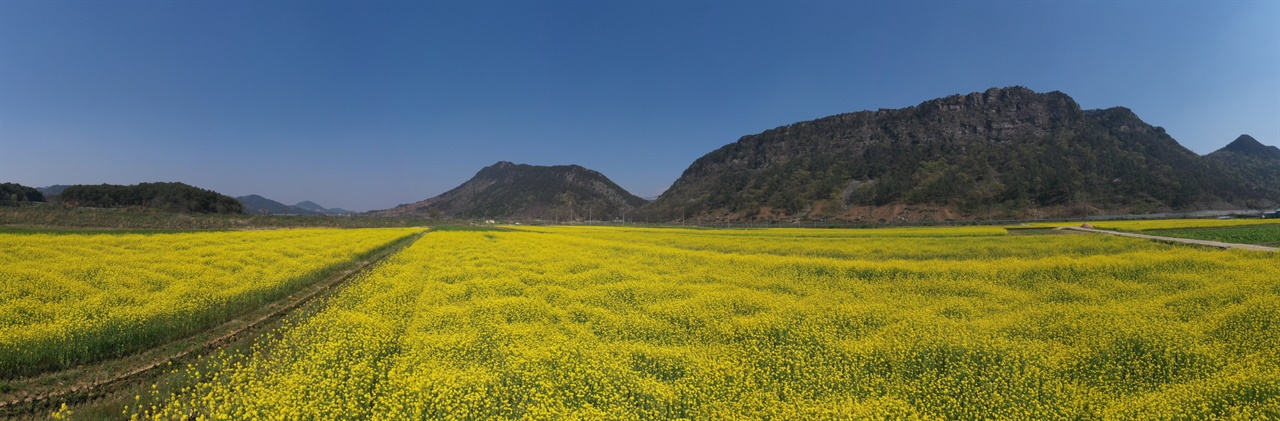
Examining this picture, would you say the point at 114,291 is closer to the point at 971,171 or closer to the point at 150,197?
the point at 150,197

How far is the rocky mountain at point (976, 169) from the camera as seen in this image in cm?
8306

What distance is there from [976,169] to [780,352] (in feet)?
412

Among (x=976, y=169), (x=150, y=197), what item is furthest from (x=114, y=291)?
(x=976, y=169)

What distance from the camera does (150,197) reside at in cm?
8675

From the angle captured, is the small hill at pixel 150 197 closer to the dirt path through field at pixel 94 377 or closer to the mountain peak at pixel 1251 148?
the dirt path through field at pixel 94 377

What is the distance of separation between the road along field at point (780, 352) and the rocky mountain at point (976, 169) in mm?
90386

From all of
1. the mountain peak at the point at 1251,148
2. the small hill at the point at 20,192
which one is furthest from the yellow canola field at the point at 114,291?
the mountain peak at the point at 1251,148

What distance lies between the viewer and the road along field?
568 centimetres

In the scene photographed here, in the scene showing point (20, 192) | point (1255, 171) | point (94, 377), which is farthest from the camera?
point (1255, 171)

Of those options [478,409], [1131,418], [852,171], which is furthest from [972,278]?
[852,171]

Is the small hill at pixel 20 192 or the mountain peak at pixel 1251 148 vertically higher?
the mountain peak at pixel 1251 148

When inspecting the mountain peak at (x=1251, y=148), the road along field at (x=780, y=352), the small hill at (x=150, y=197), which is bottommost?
the road along field at (x=780, y=352)

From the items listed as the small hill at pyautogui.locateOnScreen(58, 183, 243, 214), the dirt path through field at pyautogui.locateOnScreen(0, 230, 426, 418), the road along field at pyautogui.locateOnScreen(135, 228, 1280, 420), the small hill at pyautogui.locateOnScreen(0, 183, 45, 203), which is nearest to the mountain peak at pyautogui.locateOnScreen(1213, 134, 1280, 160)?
the road along field at pyautogui.locateOnScreen(135, 228, 1280, 420)

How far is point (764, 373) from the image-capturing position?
22.3ft
